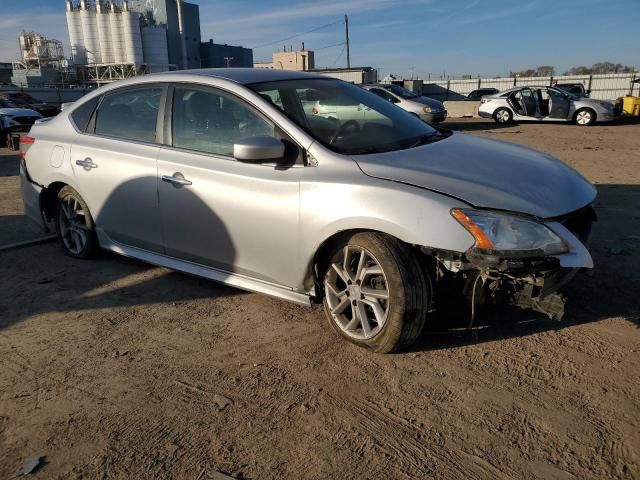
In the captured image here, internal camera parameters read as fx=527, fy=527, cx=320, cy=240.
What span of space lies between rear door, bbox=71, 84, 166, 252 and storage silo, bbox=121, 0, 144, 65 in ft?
255

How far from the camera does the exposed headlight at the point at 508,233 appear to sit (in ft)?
9.13

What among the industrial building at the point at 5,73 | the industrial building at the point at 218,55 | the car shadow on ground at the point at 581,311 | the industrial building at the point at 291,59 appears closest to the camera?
the car shadow on ground at the point at 581,311

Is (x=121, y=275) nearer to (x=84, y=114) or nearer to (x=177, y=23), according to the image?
(x=84, y=114)

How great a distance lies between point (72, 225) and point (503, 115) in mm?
19560

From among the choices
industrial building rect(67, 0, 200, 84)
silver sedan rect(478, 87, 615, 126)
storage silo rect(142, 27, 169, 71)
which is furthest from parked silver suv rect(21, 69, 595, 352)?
storage silo rect(142, 27, 169, 71)

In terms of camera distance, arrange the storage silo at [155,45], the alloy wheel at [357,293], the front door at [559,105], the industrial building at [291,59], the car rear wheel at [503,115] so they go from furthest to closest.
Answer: the storage silo at [155,45], the industrial building at [291,59], the car rear wheel at [503,115], the front door at [559,105], the alloy wheel at [357,293]

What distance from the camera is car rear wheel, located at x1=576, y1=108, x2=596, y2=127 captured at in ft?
64.0

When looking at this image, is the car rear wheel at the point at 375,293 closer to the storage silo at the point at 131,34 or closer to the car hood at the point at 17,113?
the car hood at the point at 17,113

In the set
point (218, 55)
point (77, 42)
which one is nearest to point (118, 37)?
point (77, 42)

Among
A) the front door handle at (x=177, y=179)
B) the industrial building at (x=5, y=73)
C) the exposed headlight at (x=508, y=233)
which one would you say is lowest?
the exposed headlight at (x=508, y=233)

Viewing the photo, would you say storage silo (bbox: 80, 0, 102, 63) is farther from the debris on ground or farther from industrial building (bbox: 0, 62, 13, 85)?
the debris on ground

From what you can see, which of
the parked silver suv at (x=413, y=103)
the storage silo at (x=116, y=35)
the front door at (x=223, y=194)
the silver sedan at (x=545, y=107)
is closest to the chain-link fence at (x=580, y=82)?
the silver sedan at (x=545, y=107)

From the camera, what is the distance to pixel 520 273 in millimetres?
2850

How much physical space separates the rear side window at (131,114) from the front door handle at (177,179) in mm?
439
